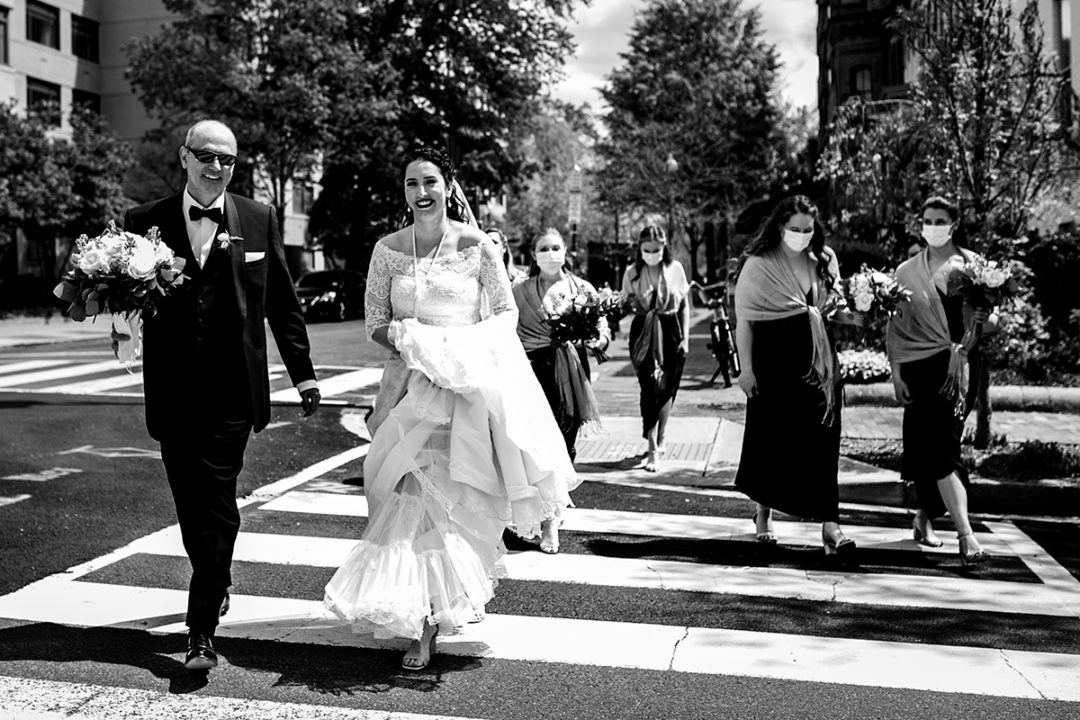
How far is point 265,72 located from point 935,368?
29459 mm

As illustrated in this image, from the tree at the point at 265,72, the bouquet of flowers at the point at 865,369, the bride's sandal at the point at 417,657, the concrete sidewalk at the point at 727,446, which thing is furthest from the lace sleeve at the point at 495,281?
the tree at the point at 265,72

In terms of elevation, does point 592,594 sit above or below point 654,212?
below

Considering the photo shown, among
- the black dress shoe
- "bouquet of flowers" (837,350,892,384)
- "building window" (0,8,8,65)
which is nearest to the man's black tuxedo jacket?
the black dress shoe

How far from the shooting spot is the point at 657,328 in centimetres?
984

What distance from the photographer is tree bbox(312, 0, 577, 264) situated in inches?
1479

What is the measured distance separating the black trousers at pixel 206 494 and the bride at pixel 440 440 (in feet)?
1.57

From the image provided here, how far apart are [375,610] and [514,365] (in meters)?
1.19

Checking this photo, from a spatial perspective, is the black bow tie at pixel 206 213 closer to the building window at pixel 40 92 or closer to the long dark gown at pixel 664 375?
the long dark gown at pixel 664 375

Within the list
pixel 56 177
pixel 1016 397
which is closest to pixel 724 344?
pixel 1016 397

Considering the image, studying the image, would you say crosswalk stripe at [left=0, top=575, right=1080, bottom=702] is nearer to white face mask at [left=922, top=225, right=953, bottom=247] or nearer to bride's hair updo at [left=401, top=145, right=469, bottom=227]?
bride's hair updo at [left=401, top=145, right=469, bottom=227]

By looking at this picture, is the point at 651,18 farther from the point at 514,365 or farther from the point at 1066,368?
the point at 514,365

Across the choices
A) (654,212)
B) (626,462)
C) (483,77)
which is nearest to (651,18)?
(654,212)

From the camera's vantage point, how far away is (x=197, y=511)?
15.4 ft

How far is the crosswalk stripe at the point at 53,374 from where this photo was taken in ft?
49.8
